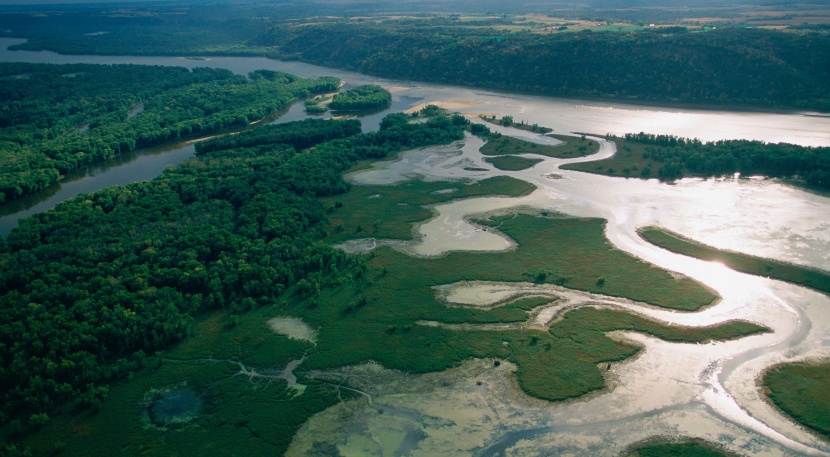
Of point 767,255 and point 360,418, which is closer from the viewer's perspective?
point 360,418

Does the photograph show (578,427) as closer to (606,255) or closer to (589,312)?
(589,312)

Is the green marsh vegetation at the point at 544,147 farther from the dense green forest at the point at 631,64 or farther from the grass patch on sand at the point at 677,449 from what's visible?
the grass patch on sand at the point at 677,449

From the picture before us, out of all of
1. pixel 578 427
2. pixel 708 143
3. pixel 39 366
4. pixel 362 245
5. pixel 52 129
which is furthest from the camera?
pixel 52 129

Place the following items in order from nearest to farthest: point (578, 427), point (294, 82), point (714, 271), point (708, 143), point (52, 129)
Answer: point (578, 427) → point (714, 271) → point (708, 143) → point (52, 129) → point (294, 82)

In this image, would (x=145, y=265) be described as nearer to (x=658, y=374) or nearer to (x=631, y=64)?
(x=658, y=374)

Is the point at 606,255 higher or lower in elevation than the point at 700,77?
lower

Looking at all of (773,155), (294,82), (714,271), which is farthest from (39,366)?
(294,82)
